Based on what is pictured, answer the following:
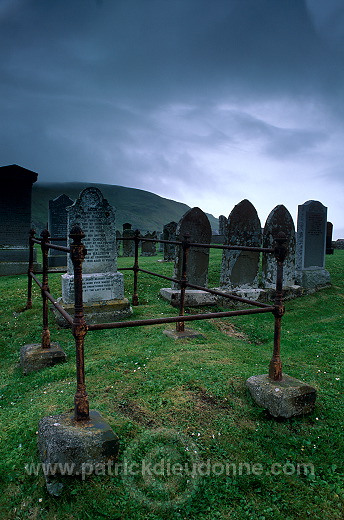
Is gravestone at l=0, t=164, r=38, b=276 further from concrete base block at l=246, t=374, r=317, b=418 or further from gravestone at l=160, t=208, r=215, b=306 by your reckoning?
concrete base block at l=246, t=374, r=317, b=418

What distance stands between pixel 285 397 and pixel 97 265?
4.53 meters

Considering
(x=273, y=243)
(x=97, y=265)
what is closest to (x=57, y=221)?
(x=97, y=265)

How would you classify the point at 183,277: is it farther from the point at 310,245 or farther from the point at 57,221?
the point at 57,221

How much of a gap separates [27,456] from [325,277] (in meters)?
9.65

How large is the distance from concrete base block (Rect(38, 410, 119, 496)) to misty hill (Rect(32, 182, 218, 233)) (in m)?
61.0

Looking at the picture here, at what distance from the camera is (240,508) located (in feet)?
7.11

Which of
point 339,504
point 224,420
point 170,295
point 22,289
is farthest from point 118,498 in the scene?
point 22,289

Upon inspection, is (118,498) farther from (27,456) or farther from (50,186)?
(50,186)

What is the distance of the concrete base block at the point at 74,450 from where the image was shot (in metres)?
2.27

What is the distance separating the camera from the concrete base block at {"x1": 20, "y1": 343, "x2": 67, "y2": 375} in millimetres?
4375

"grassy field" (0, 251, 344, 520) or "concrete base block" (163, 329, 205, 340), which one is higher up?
"concrete base block" (163, 329, 205, 340)

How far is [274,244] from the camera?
362 inches

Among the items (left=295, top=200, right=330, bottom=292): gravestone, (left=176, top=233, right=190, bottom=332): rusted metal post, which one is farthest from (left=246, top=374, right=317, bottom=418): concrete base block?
(left=295, top=200, right=330, bottom=292): gravestone

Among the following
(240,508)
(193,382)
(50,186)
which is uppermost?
(50,186)
